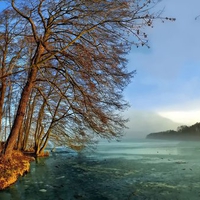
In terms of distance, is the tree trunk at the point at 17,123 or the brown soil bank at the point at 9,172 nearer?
the brown soil bank at the point at 9,172

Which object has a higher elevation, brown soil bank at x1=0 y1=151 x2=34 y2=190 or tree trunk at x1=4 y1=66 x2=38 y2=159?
tree trunk at x1=4 y1=66 x2=38 y2=159

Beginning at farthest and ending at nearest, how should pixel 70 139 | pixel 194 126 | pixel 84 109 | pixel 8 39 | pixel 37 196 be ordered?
pixel 194 126 → pixel 70 139 → pixel 8 39 → pixel 84 109 → pixel 37 196

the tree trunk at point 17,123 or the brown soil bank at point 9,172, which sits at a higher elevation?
Answer: the tree trunk at point 17,123

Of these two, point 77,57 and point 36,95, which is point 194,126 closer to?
point 36,95

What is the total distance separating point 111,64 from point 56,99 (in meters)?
11.6

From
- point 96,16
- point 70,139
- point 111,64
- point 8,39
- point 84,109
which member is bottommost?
point 70,139

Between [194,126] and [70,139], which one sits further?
[194,126]

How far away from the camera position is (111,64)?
11.4 meters

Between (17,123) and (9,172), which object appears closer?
(9,172)

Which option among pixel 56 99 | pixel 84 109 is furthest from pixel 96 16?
pixel 56 99

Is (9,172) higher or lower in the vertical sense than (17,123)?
lower

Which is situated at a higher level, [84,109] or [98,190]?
[84,109]

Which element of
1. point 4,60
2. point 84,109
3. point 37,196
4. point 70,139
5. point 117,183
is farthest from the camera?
point 70,139

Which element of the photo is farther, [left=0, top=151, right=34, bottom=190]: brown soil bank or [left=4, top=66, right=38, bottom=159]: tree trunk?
[left=4, top=66, right=38, bottom=159]: tree trunk
